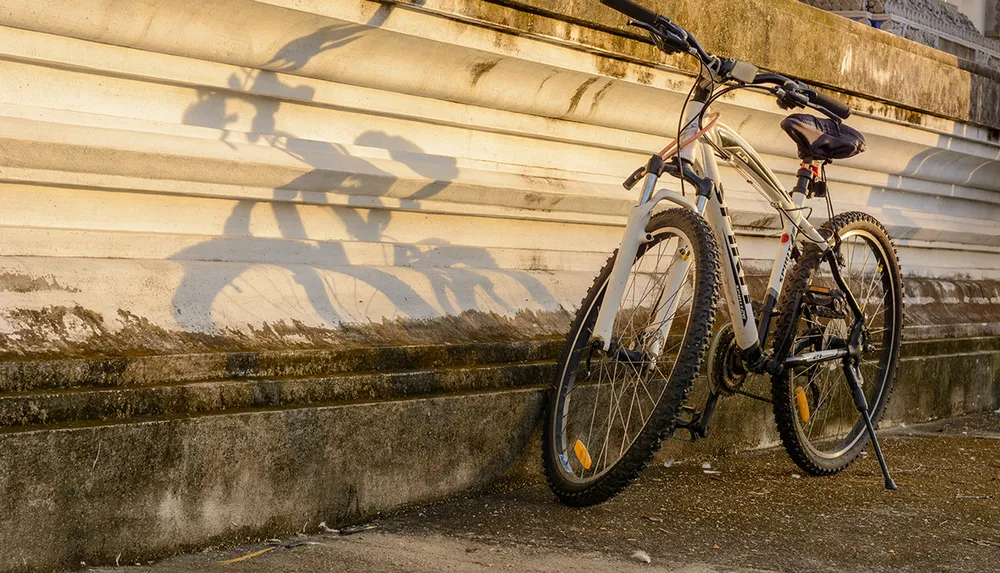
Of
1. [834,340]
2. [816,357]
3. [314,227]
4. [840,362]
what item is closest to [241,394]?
[314,227]

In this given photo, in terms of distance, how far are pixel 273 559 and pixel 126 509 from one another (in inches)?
14.8

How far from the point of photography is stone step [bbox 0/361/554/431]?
109 inches

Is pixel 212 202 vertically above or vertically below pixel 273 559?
above

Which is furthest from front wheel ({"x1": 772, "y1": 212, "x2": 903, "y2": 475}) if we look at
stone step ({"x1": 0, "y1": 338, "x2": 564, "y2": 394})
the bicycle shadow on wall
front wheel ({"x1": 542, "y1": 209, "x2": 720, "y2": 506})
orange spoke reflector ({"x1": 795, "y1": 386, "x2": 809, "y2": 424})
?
the bicycle shadow on wall

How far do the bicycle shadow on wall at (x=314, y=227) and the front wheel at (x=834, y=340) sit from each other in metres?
1.04

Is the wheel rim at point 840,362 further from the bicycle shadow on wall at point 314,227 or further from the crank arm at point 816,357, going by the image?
the bicycle shadow on wall at point 314,227

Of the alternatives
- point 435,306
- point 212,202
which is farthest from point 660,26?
point 212,202

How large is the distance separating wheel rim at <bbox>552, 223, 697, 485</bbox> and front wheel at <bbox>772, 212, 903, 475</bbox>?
0.45 metres

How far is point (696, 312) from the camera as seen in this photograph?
3592mm

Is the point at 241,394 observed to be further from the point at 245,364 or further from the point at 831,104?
the point at 831,104

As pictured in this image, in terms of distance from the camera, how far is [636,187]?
4.87 metres

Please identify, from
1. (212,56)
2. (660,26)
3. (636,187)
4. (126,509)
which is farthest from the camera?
(636,187)

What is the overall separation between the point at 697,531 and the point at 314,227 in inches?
56.3

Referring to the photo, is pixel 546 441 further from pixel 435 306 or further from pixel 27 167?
pixel 27 167
